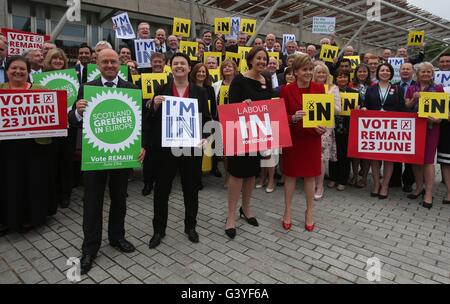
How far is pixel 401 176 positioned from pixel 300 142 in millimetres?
3441

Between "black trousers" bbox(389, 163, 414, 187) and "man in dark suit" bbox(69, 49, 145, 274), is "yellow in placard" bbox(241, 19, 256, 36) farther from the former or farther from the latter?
"man in dark suit" bbox(69, 49, 145, 274)

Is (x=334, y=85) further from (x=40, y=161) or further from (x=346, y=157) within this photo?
(x=40, y=161)

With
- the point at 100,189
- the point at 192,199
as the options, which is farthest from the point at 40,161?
the point at 192,199

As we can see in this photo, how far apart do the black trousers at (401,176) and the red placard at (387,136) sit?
3.22ft

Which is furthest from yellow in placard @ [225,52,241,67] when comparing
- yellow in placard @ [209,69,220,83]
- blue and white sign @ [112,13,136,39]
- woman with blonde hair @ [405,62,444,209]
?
woman with blonde hair @ [405,62,444,209]

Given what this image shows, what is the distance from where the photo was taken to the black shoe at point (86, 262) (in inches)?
130

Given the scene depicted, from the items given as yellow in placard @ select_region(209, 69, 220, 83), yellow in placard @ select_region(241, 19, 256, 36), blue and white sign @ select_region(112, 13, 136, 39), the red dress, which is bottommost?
the red dress

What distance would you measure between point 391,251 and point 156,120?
315 centimetres

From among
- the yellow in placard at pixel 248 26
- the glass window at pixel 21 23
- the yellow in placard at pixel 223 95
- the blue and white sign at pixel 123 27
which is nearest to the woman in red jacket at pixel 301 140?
the yellow in placard at pixel 223 95

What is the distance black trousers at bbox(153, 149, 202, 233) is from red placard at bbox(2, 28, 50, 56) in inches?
203

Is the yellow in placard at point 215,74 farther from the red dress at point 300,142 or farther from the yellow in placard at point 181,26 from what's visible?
the yellow in placard at point 181,26

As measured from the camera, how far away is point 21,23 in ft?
36.7

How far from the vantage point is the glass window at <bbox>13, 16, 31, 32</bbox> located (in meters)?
11.1

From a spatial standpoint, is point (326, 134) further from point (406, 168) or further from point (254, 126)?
point (254, 126)
